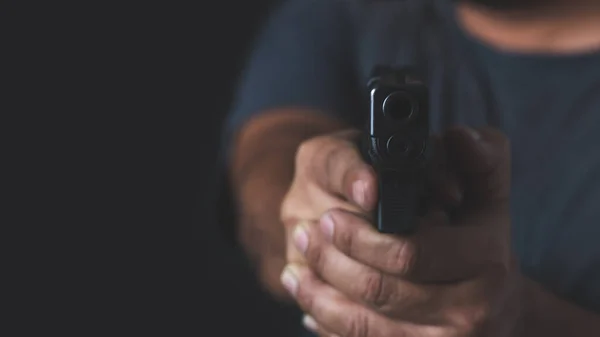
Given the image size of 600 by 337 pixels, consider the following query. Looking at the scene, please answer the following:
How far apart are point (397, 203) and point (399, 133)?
0.04 m

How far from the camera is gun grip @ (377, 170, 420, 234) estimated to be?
0.77ft

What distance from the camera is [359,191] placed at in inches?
10.2

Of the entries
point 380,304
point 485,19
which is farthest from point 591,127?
point 380,304

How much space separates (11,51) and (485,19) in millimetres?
341

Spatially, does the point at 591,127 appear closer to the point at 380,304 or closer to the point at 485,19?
the point at 485,19

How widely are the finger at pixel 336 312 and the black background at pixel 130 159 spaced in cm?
18

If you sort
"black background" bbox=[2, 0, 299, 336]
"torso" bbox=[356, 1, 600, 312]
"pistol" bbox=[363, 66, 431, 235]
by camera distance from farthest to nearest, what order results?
1. "black background" bbox=[2, 0, 299, 336]
2. "torso" bbox=[356, 1, 600, 312]
3. "pistol" bbox=[363, 66, 431, 235]

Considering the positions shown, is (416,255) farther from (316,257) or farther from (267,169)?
Result: (267,169)

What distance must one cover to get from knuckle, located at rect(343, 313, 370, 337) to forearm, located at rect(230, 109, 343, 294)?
130 millimetres

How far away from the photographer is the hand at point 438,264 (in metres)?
0.29

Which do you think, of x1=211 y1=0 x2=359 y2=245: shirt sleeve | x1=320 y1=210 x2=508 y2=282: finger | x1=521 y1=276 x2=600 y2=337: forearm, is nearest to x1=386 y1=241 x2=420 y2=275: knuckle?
x1=320 y1=210 x2=508 y2=282: finger

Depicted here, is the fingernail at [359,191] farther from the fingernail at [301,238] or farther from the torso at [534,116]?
the torso at [534,116]

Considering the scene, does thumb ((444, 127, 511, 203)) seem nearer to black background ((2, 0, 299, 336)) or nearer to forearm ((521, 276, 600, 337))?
forearm ((521, 276, 600, 337))

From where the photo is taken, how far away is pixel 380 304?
311 mm
